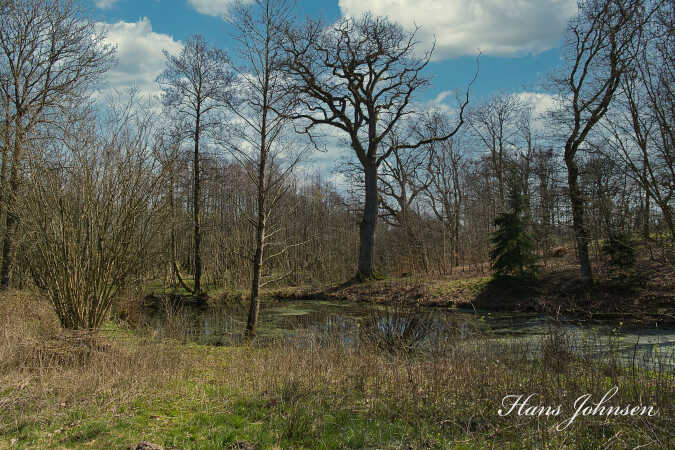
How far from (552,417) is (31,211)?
8.63m

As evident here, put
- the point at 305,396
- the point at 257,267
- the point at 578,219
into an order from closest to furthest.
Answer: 1. the point at 305,396
2. the point at 257,267
3. the point at 578,219

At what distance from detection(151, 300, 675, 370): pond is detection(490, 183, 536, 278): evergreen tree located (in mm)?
2576

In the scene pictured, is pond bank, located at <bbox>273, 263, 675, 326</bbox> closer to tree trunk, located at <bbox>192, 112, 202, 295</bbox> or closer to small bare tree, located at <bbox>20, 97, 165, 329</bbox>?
tree trunk, located at <bbox>192, 112, 202, 295</bbox>

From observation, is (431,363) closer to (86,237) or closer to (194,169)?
(86,237)

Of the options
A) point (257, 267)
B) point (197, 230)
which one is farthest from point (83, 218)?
point (197, 230)

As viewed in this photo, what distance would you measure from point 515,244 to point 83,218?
1483 cm

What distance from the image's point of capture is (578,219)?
614 inches

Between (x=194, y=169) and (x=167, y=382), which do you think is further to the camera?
(x=194, y=169)

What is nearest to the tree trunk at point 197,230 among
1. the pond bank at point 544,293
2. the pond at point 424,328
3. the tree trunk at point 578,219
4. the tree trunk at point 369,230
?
the pond at point 424,328

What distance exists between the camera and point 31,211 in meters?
7.56

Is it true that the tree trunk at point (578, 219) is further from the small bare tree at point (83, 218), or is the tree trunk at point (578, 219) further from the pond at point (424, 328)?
the small bare tree at point (83, 218)

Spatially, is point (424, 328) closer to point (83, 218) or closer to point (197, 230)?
point (83, 218)

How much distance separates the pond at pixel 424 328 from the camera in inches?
279

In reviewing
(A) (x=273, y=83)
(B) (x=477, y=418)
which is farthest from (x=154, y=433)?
(A) (x=273, y=83)
